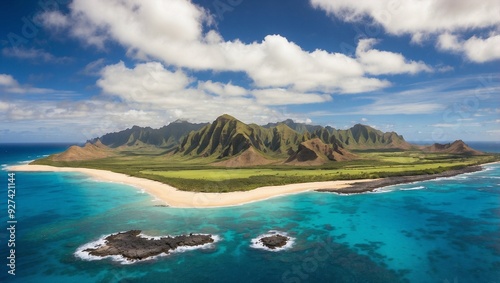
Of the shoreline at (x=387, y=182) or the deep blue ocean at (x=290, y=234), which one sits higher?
the shoreline at (x=387, y=182)

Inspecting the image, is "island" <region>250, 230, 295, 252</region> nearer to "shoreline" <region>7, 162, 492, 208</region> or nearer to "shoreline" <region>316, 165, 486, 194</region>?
"shoreline" <region>7, 162, 492, 208</region>

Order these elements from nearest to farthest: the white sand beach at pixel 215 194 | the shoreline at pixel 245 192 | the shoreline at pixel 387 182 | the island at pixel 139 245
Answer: the island at pixel 139 245 < the white sand beach at pixel 215 194 < the shoreline at pixel 245 192 < the shoreline at pixel 387 182

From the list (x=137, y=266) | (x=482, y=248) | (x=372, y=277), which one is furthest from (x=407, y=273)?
(x=137, y=266)

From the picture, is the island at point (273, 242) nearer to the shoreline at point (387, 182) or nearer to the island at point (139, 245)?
the island at point (139, 245)

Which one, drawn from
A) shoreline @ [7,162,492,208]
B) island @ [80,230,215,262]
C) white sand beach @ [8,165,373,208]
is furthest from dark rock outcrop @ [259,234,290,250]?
white sand beach @ [8,165,373,208]

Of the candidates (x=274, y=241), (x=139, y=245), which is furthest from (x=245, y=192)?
(x=139, y=245)

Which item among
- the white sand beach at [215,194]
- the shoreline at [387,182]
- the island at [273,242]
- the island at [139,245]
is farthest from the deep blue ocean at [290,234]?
the shoreline at [387,182]

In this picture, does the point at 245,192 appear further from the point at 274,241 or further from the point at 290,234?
the point at 274,241
